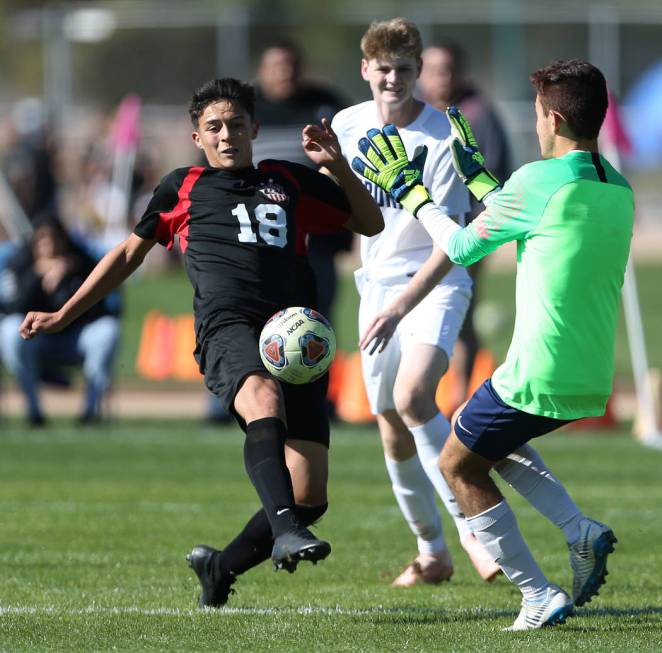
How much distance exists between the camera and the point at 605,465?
11.0 metres

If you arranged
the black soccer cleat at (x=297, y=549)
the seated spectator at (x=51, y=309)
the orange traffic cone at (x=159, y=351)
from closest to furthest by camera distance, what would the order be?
1. the black soccer cleat at (x=297, y=549)
2. the seated spectator at (x=51, y=309)
3. the orange traffic cone at (x=159, y=351)

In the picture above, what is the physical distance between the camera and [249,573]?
23.5ft

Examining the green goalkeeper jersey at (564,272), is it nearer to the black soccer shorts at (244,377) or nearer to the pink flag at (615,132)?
the black soccer shorts at (244,377)

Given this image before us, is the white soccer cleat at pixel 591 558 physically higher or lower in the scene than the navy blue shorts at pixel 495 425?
lower

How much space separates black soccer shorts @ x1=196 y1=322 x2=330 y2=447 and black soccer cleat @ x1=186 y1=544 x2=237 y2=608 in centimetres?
64

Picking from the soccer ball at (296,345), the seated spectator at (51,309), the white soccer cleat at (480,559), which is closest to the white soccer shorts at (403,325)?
the white soccer cleat at (480,559)

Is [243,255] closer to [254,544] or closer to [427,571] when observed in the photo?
[254,544]

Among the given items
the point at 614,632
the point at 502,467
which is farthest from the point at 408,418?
the point at 614,632

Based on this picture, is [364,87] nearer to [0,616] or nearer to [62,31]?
[62,31]

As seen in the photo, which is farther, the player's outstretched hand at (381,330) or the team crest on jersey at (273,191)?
the player's outstretched hand at (381,330)

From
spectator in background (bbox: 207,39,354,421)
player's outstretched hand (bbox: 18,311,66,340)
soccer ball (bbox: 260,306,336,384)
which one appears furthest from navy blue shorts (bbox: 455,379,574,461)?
spectator in background (bbox: 207,39,354,421)

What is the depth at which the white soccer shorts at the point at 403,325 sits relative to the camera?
263 inches

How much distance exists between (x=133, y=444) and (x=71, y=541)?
4.26 meters

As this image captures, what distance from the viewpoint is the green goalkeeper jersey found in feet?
17.0
